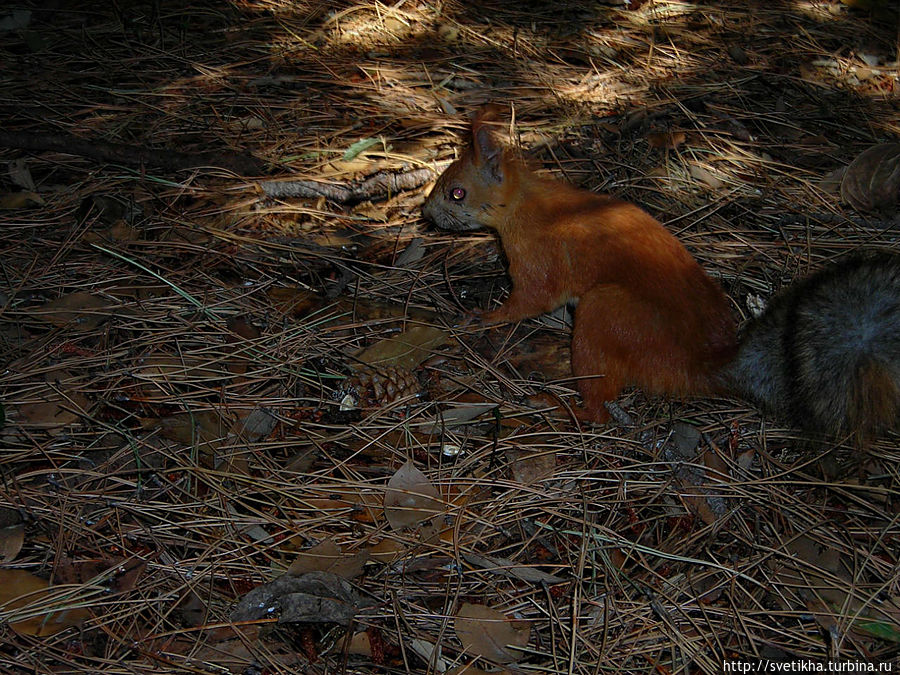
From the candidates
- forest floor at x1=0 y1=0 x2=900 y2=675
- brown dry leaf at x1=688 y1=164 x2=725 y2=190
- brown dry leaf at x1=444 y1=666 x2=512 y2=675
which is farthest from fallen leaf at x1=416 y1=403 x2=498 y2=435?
brown dry leaf at x1=688 y1=164 x2=725 y2=190

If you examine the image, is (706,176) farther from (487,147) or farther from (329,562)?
(329,562)

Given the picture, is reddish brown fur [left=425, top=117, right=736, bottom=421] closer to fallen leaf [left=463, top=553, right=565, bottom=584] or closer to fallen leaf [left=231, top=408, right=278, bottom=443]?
fallen leaf [left=463, top=553, right=565, bottom=584]

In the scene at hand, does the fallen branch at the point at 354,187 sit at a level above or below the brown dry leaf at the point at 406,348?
above

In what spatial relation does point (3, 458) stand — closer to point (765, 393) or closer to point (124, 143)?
point (124, 143)

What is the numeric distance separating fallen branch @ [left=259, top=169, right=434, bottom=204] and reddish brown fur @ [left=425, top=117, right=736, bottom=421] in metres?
0.33

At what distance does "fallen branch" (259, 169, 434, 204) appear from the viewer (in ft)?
9.58

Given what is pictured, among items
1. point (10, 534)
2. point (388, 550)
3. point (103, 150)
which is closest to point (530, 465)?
point (388, 550)

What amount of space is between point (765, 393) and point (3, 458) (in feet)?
6.70

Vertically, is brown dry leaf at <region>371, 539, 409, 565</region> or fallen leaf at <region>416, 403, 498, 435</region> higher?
fallen leaf at <region>416, 403, 498, 435</region>

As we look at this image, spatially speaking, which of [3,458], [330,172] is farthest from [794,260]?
[3,458]

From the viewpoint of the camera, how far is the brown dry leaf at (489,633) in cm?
158

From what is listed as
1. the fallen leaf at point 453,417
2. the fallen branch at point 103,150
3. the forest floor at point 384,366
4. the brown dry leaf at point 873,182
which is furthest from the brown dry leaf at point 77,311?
the brown dry leaf at point 873,182

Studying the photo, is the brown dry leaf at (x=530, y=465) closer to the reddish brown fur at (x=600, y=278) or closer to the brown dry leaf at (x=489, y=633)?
the reddish brown fur at (x=600, y=278)

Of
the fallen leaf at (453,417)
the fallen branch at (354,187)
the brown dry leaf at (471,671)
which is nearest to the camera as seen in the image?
the brown dry leaf at (471,671)
